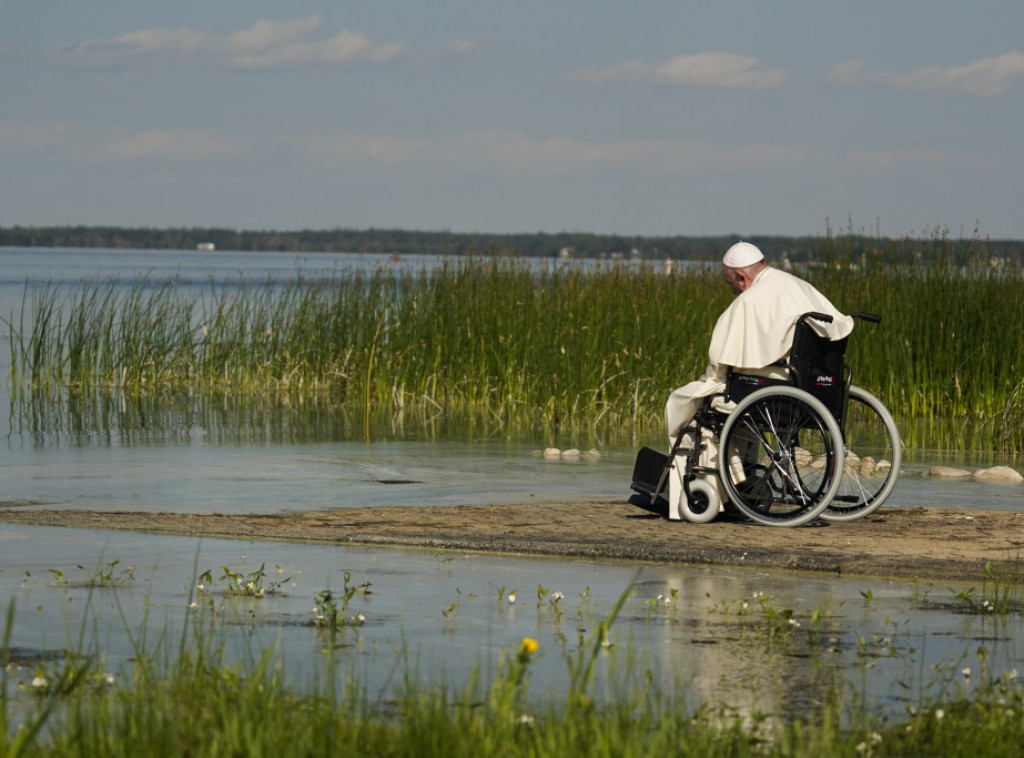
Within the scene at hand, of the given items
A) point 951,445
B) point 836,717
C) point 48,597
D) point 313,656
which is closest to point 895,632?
point 836,717

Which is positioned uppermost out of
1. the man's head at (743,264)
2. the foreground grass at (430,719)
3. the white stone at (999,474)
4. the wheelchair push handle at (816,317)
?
the man's head at (743,264)

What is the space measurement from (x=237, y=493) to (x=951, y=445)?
730 cm

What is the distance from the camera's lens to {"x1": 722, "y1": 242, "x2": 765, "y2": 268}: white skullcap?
867 cm

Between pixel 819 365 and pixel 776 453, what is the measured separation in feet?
1.82

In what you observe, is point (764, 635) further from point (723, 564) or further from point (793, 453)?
point (793, 453)

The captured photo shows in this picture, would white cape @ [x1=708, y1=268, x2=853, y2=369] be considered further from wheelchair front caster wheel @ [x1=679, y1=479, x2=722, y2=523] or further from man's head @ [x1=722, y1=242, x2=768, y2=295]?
wheelchair front caster wheel @ [x1=679, y1=479, x2=722, y2=523]

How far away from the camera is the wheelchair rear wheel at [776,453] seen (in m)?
8.16

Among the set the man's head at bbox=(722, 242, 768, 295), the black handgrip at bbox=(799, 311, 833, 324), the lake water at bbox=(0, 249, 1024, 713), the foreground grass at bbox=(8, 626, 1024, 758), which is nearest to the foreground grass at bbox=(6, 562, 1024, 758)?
the foreground grass at bbox=(8, 626, 1024, 758)

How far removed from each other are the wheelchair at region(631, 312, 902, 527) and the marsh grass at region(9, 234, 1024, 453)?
5.94 metres

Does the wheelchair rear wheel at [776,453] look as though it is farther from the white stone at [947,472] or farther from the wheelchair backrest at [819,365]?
the white stone at [947,472]

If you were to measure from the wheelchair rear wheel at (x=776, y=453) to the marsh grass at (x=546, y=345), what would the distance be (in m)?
6.03

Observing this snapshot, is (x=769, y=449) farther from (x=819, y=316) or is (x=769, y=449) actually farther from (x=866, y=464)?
(x=866, y=464)

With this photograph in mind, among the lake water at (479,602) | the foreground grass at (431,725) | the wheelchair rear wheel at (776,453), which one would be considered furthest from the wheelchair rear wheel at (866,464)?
the foreground grass at (431,725)

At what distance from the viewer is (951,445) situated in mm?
14195
